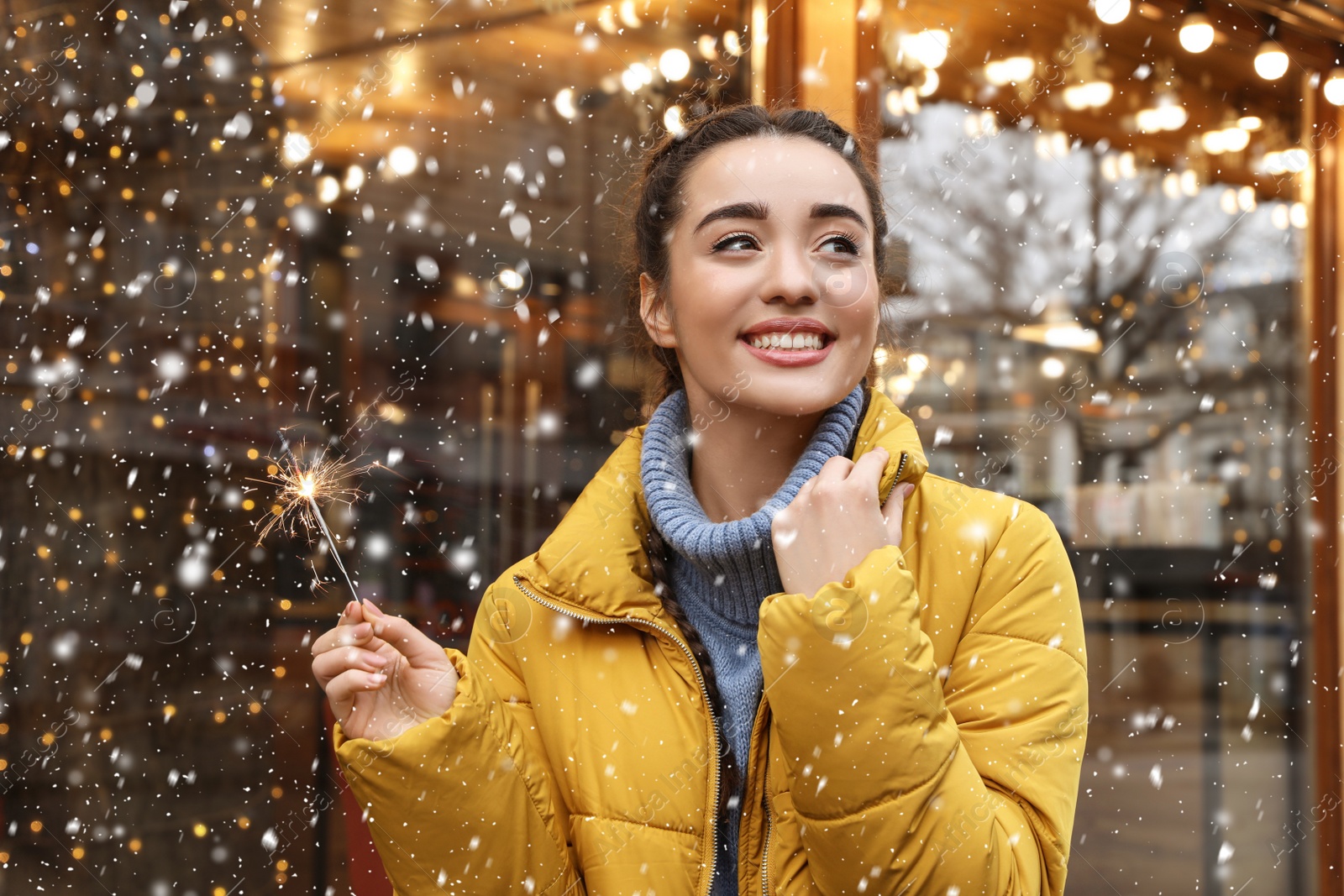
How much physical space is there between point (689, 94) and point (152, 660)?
1764mm

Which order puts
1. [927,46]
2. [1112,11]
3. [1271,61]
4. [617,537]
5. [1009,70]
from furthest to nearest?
1. [1271,61]
2. [1112,11]
3. [1009,70]
4. [927,46]
5. [617,537]

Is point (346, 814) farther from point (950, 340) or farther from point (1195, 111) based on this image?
point (1195, 111)

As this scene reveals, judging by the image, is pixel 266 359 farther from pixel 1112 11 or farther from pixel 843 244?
pixel 1112 11

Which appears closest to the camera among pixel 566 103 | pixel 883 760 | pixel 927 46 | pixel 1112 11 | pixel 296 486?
pixel 883 760

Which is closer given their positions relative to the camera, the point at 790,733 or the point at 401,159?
the point at 790,733

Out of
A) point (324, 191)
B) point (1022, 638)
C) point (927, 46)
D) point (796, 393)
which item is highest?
point (927, 46)

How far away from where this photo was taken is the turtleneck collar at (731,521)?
1.14 metres

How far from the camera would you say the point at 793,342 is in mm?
1136

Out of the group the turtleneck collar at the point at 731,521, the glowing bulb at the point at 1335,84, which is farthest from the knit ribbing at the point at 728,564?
the glowing bulb at the point at 1335,84

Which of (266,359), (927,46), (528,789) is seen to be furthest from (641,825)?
(927,46)

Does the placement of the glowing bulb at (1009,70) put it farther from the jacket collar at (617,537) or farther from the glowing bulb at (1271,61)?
the jacket collar at (617,537)

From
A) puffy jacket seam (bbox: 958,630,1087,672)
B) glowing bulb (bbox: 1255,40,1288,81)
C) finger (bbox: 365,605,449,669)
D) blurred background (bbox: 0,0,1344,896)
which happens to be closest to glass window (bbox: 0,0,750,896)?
blurred background (bbox: 0,0,1344,896)

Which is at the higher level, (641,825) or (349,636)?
(349,636)

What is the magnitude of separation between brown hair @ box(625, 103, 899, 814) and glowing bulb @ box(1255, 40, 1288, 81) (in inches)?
104
